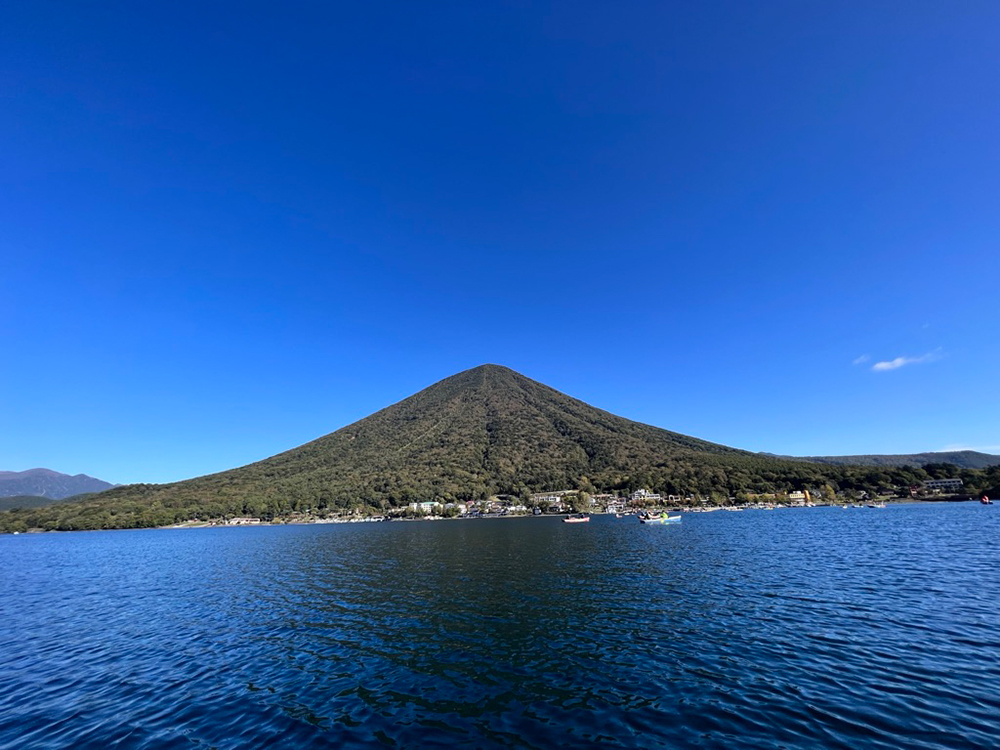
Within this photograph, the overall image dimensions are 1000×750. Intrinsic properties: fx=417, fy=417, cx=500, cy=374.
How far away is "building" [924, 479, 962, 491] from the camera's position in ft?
602

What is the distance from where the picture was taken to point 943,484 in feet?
611

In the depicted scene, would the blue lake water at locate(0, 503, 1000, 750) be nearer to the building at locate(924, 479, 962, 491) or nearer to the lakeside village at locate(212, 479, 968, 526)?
the lakeside village at locate(212, 479, 968, 526)

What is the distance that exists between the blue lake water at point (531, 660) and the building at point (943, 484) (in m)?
214

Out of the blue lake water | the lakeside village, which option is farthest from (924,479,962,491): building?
the blue lake water

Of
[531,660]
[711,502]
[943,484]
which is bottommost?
[531,660]

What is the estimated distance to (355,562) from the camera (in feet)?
175

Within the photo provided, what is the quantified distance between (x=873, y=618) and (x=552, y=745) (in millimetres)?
20681

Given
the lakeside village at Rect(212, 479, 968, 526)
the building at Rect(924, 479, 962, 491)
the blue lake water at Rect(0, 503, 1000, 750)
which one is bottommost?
the blue lake water at Rect(0, 503, 1000, 750)

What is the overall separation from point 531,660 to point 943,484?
261 meters

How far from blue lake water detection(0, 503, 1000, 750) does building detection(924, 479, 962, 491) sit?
702ft

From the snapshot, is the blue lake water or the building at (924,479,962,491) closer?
the blue lake water

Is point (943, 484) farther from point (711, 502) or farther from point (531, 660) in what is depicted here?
point (531, 660)

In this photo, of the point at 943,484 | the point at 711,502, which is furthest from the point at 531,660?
the point at 943,484

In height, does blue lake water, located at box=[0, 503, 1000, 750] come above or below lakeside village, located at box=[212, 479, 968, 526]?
below
